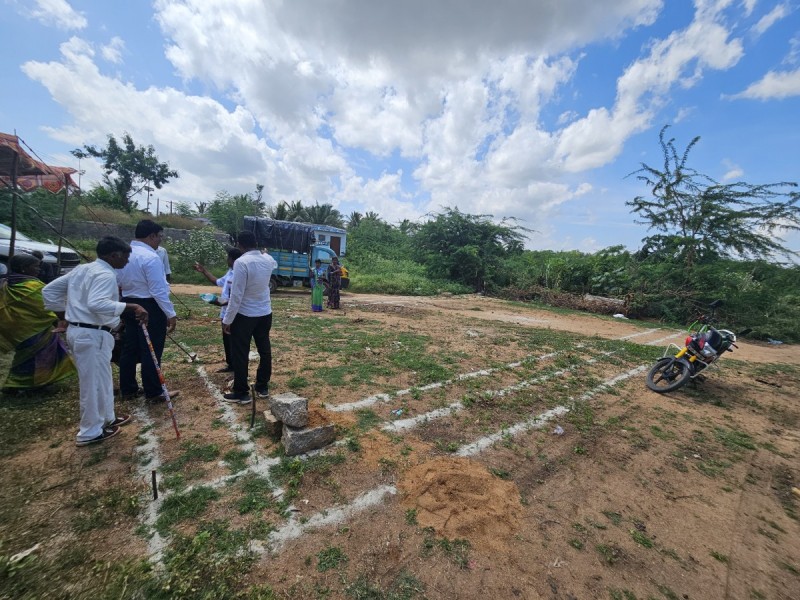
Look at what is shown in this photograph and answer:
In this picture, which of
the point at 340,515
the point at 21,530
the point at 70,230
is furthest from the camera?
the point at 70,230

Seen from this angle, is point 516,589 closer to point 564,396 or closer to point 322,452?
point 322,452

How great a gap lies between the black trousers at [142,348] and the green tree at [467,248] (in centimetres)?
1799

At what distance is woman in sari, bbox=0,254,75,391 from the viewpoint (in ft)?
11.3

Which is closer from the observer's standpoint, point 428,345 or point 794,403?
point 794,403

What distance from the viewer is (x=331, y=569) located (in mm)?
1938

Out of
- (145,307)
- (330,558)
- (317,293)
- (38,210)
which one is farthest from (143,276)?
(38,210)

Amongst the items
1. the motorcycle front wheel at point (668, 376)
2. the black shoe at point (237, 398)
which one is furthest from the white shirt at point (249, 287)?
the motorcycle front wheel at point (668, 376)

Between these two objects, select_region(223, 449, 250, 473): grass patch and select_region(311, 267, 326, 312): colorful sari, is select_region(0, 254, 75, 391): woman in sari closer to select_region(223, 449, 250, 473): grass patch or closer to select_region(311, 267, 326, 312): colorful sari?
select_region(223, 449, 250, 473): grass patch

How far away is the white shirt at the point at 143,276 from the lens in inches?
136

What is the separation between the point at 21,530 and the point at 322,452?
184cm

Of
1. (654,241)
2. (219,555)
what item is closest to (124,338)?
(219,555)

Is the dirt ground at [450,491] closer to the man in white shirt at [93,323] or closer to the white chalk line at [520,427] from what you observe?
the white chalk line at [520,427]

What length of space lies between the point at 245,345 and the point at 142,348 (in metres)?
1.04

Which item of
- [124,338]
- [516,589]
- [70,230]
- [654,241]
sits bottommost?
[516,589]
